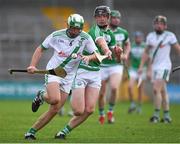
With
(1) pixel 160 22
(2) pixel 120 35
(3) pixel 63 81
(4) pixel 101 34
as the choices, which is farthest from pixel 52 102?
(1) pixel 160 22

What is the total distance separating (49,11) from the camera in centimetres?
3969

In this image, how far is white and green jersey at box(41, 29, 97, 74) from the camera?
42.0ft

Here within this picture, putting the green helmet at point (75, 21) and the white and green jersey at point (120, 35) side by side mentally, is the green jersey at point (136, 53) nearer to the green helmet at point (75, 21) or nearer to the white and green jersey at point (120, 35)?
the white and green jersey at point (120, 35)

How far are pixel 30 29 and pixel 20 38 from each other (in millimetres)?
1899

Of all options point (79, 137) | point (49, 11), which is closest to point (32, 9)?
point (49, 11)

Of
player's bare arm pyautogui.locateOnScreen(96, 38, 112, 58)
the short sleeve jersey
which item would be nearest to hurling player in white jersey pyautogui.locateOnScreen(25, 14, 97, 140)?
player's bare arm pyautogui.locateOnScreen(96, 38, 112, 58)

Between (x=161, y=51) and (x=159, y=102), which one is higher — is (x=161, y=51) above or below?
above

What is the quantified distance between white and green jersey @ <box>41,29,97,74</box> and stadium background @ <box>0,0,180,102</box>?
61.2ft

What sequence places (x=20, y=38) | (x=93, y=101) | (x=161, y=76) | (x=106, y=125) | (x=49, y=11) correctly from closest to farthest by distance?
(x=93, y=101) → (x=106, y=125) → (x=161, y=76) → (x=20, y=38) → (x=49, y=11)

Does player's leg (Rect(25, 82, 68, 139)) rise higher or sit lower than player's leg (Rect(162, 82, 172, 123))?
higher

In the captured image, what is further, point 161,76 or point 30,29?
point 30,29

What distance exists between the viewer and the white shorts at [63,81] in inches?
502

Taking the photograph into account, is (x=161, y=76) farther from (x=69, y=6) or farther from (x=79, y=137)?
(x=69, y=6)

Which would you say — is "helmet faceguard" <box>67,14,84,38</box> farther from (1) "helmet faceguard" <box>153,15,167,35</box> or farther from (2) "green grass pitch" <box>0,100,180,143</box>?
(1) "helmet faceguard" <box>153,15,167,35</box>
